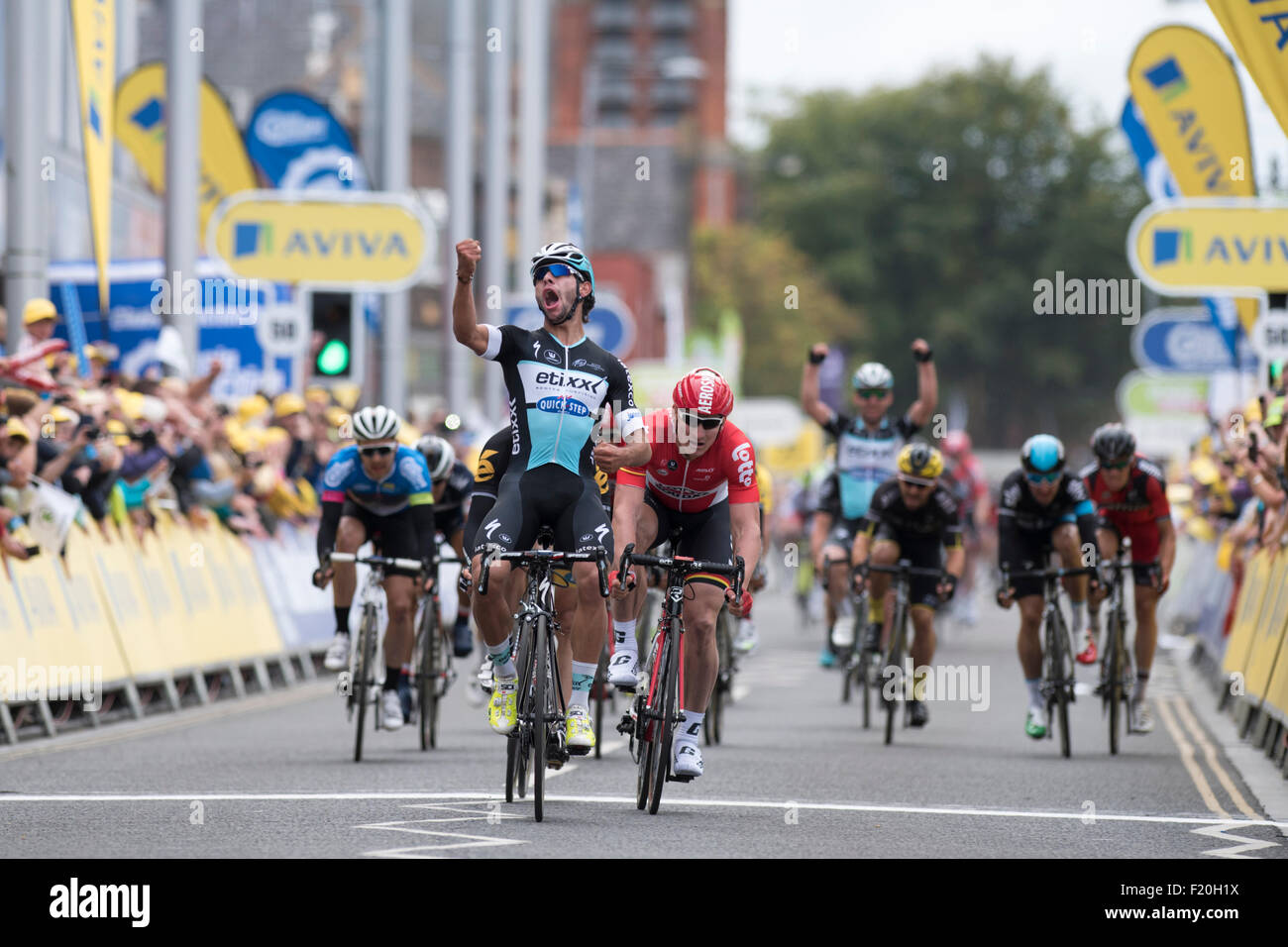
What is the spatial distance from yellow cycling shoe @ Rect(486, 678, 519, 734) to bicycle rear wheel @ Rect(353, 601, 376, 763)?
2.99 meters

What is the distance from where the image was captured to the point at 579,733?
34.1ft

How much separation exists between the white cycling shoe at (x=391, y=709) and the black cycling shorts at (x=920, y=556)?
3.62 meters

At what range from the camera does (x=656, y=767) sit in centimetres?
1044

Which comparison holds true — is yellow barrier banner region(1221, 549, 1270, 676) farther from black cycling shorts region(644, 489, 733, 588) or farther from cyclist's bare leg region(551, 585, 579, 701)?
cyclist's bare leg region(551, 585, 579, 701)

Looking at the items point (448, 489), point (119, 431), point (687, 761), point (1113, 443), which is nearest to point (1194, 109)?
point (1113, 443)

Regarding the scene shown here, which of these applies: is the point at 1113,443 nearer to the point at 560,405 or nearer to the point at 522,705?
the point at 560,405

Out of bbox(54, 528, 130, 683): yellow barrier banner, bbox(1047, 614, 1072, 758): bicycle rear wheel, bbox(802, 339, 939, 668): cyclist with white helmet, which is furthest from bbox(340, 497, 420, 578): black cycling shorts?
bbox(802, 339, 939, 668): cyclist with white helmet

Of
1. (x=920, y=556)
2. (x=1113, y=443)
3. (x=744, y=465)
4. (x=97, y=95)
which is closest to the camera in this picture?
(x=744, y=465)

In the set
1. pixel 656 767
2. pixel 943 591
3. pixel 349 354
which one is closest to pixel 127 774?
pixel 656 767

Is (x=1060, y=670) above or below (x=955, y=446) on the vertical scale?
below

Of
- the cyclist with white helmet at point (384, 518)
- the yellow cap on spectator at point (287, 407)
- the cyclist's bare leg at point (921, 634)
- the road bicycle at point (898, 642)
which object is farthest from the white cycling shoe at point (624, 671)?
the yellow cap on spectator at point (287, 407)

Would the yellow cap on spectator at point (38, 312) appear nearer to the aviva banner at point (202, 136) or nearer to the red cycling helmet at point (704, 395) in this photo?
the red cycling helmet at point (704, 395)

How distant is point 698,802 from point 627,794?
0.43 m
